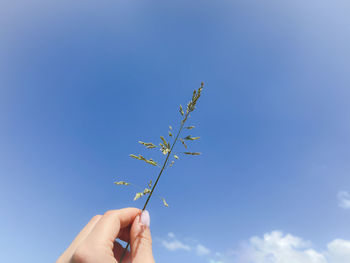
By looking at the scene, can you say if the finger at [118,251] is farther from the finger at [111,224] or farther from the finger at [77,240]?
the finger at [77,240]

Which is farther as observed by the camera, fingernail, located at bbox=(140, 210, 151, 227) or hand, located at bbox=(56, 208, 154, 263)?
fingernail, located at bbox=(140, 210, 151, 227)

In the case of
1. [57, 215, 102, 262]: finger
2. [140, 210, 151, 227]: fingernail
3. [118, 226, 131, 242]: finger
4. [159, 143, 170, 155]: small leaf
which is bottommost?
[57, 215, 102, 262]: finger

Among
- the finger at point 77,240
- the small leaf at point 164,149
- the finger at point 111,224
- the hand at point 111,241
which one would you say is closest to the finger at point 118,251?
the hand at point 111,241

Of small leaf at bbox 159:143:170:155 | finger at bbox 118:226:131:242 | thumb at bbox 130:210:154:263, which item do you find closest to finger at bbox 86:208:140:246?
thumb at bbox 130:210:154:263

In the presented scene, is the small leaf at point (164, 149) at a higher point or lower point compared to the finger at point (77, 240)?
higher

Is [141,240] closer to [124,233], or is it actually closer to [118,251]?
[118,251]

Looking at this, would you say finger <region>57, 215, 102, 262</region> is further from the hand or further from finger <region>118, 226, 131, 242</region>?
finger <region>118, 226, 131, 242</region>

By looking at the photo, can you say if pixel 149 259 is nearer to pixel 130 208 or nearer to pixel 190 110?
pixel 130 208

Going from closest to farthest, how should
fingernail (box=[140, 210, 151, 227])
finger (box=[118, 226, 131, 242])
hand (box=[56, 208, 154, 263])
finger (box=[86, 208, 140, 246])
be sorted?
hand (box=[56, 208, 154, 263]) → finger (box=[86, 208, 140, 246]) → fingernail (box=[140, 210, 151, 227]) → finger (box=[118, 226, 131, 242])
